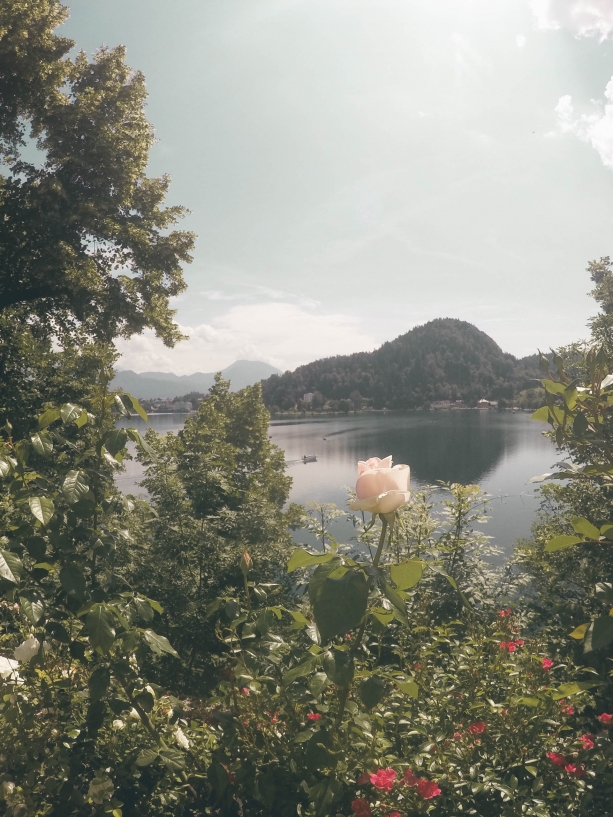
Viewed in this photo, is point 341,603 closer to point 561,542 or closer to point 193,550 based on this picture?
point 561,542

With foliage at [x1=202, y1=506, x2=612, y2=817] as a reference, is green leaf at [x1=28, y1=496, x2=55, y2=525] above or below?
above

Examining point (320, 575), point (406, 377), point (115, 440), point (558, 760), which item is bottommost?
point (558, 760)

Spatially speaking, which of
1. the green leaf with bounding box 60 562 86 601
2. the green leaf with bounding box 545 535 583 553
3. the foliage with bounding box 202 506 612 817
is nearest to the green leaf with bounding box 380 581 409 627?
the foliage with bounding box 202 506 612 817

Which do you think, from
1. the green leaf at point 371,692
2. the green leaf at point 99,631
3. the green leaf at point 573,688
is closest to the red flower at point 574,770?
the green leaf at point 573,688

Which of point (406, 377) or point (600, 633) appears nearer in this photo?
point (600, 633)

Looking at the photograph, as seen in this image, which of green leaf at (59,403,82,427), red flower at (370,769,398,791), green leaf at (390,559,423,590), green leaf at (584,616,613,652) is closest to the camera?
green leaf at (584,616,613,652)

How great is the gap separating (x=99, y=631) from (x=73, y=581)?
0.15 m

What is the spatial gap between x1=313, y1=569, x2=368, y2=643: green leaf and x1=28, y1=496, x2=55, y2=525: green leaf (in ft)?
2.47

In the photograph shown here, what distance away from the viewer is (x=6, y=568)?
126cm

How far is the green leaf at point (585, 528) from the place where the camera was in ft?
3.51

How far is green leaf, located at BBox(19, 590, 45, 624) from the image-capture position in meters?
1.35

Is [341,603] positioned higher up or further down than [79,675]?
higher up

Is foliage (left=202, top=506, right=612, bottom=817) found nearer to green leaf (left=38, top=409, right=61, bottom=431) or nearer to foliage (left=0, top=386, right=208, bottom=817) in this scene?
foliage (left=0, top=386, right=208, bottom=817)

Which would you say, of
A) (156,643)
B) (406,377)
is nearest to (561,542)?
(156,643)
